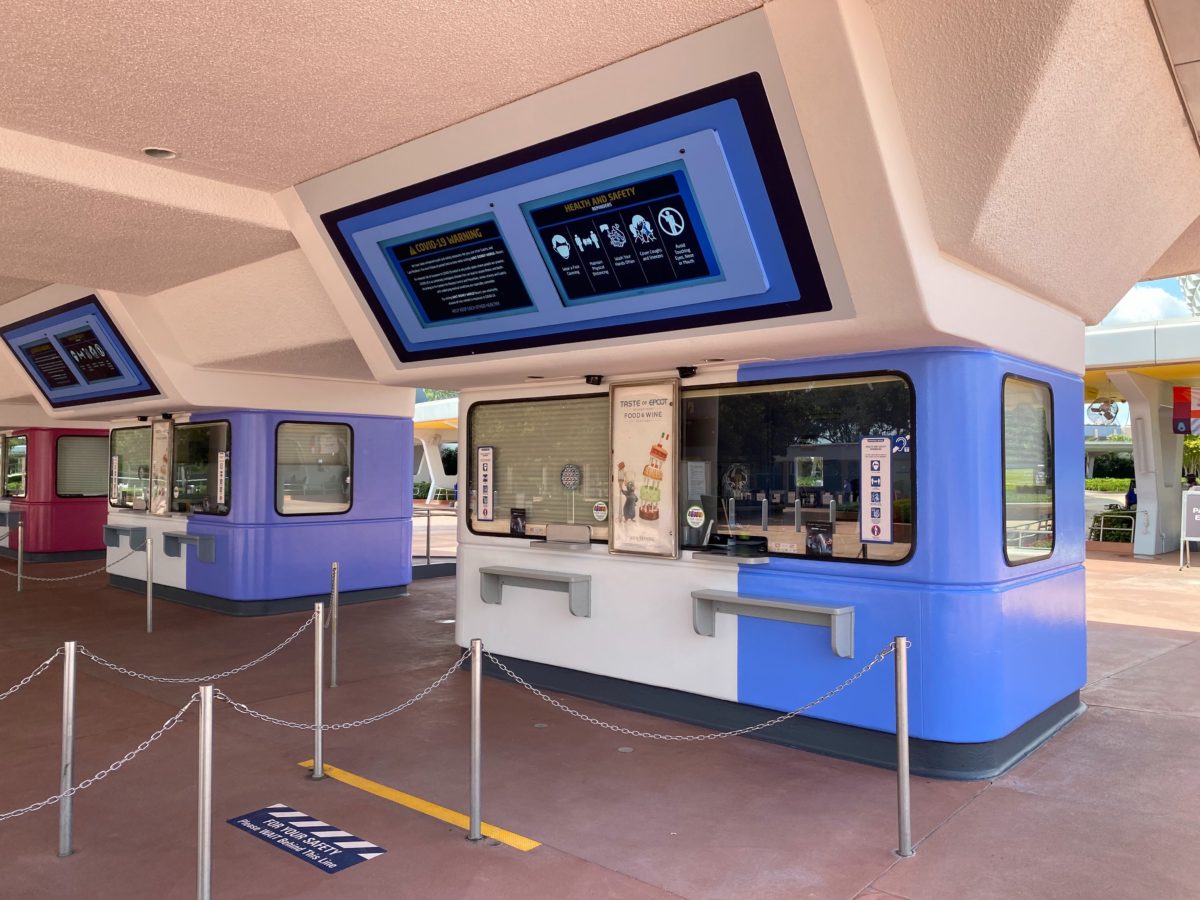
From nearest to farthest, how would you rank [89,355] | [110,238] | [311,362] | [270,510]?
[110,238], [311,362], [270,510], [89,355]

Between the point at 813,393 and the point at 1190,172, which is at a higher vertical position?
the point at 1190,172

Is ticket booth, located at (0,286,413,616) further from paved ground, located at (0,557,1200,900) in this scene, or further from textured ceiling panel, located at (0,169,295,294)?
paved ground, located at (0,557,1200,900)

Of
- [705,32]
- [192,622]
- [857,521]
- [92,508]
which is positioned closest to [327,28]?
[705,32]

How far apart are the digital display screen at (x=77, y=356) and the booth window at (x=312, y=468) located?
5.03 ft

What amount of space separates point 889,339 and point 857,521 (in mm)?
1101

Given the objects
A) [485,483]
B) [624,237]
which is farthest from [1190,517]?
[624,237]

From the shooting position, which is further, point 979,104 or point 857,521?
point 857,521

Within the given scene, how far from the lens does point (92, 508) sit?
616 inches

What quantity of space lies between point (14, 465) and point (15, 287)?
26.2 feet

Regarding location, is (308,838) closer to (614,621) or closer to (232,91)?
(614,621)

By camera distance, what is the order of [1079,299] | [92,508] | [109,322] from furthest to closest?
[92,508]
[109,322]
[1079,299]

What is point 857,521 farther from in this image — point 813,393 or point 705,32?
point 705,32

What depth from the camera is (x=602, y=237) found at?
205 inches

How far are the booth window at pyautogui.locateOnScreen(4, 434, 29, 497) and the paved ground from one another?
10.4 m
